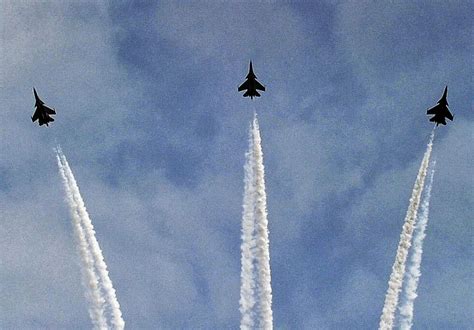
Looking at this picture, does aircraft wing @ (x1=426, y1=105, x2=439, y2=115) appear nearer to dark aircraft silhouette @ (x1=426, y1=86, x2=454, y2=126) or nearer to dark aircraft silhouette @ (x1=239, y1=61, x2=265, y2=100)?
dark aircraft silhouette @ (x1=426, y1=86, x2=454, y2=126)

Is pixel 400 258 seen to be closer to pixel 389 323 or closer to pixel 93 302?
pixel 389 323

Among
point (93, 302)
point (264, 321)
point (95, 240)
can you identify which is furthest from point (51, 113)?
point (264, 321)

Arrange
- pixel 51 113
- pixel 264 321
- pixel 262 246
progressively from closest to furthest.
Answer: pixel 264 321 < pixel 262 246 < pixel 51 113

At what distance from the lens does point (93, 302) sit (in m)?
113

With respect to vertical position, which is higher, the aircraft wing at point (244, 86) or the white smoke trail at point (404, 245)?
the aircraft wing at point (244, 86)

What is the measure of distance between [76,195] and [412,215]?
6130 cm

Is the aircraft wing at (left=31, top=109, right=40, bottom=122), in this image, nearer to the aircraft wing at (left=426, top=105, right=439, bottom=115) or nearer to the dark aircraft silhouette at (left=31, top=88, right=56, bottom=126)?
the dark aircraft silhouette at (left=31, top=88, right=56, bottom=126)

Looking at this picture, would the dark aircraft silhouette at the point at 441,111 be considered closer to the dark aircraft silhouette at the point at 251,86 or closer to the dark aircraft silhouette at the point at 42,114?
the dark aircraft silhouette at the point at 251,86

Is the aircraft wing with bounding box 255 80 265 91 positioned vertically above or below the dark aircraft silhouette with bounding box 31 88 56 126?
above

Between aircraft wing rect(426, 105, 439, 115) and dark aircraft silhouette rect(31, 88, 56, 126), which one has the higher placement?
aircraft wing rect(426, 105, 439, 115)

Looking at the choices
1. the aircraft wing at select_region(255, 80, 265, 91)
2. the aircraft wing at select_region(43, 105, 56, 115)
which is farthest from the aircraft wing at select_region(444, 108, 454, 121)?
the aircraft wing at select_region(43, 105, 56, 115)

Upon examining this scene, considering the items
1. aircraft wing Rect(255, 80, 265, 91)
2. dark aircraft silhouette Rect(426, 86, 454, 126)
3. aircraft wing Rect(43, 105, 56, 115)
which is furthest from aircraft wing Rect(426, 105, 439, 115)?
aircraft wing Rect(43, 105, 56, 115)

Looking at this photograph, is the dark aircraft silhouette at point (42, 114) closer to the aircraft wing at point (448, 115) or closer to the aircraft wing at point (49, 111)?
the aircraft wing at point (49, 111)

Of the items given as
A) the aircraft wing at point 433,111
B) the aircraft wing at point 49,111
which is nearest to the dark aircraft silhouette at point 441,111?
the aircraft wing at point 433,111
